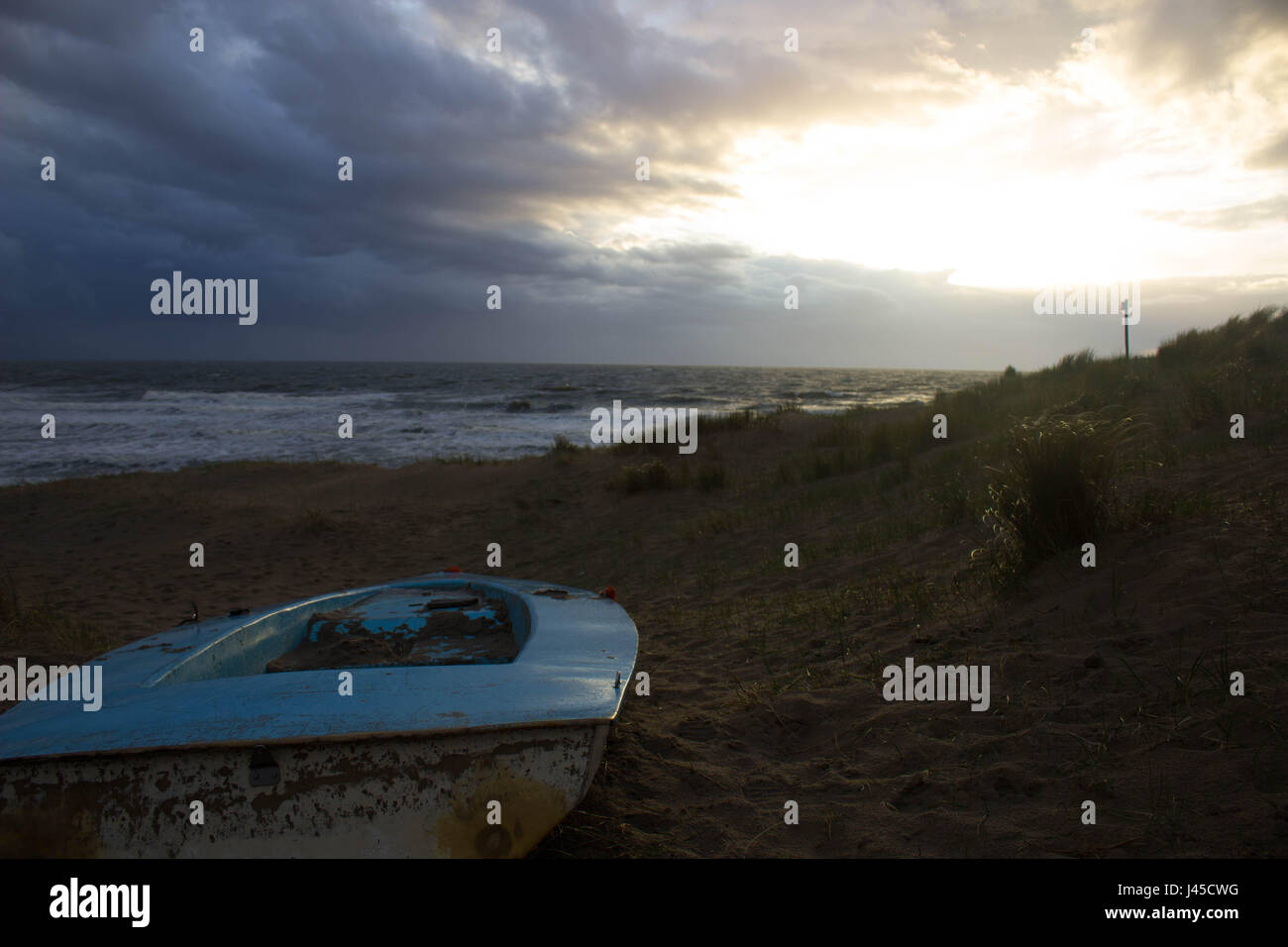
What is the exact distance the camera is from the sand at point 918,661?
2.46m

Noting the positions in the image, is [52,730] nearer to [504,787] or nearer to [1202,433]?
[504,787]

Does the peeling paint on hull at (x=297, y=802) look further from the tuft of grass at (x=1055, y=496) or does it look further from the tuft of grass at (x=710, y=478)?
the tuft of grass at (x=710, y=478)

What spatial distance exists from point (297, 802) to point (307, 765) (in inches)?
4.3

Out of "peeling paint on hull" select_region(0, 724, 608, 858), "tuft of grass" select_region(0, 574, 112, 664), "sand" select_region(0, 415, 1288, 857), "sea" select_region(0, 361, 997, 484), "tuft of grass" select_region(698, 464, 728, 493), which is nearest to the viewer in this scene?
"peeling paint on hull" select_region(0, 724, 608, 858)

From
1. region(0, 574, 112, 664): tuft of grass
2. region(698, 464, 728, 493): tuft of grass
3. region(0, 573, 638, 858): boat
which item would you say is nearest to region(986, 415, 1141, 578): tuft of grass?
region(0, 573, 638, 858): boat

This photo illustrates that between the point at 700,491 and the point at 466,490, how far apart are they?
15.4 ft

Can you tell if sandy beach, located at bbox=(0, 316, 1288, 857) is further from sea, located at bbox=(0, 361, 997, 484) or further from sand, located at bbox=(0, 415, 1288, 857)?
sea, located at bbox=(0, 361, 997, 484)

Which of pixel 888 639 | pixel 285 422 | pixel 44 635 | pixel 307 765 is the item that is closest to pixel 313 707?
pixel 307 765

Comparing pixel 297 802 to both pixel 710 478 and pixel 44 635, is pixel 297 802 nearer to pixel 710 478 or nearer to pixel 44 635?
pixel 44 635

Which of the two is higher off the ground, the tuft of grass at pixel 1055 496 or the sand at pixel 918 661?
the tuft of grass at pixel 1055 496

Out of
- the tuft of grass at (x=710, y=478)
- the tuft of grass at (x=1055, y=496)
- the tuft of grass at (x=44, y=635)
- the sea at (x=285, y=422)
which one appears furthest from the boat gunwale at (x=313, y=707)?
the sea at (x=285, y=422)

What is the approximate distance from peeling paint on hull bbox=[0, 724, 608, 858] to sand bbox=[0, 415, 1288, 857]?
509mm

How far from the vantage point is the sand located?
8.07ft

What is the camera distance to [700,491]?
11055 mm
